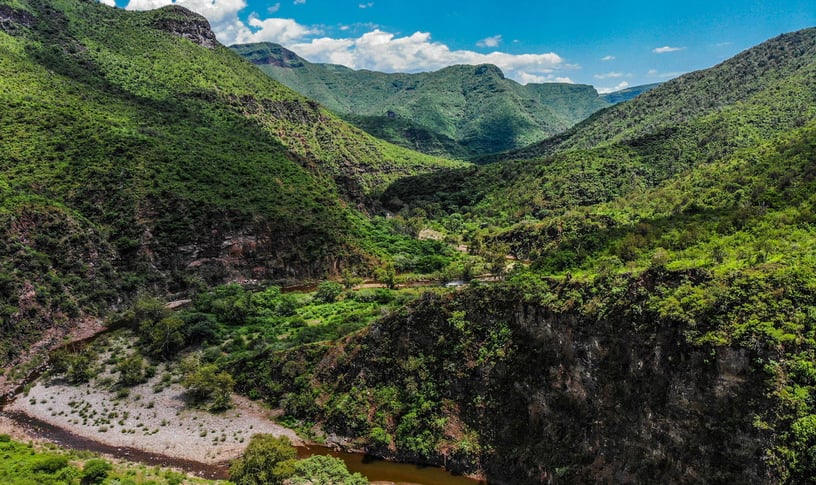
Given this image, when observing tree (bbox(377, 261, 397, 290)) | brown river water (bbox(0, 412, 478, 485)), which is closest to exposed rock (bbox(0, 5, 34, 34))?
tree (bbox(377, 261, 397, 290))

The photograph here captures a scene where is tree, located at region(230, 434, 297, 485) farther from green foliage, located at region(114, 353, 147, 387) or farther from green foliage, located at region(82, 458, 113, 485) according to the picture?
green foliage, located at region(114, 353, 147, 387)

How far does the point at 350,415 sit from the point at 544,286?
2490cm

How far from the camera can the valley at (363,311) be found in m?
33.9

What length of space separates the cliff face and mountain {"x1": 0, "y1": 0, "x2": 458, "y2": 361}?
44505 millimetres

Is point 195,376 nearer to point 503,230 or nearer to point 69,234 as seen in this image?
point 69,234

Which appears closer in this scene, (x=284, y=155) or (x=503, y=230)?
(x=503, y=230)

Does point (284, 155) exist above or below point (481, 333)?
above

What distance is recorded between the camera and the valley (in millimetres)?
33938

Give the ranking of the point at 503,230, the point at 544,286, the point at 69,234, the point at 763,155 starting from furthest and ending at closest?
the point at 503,230 → the point at 763,155 → the point at 69,234 → the point at 544,286

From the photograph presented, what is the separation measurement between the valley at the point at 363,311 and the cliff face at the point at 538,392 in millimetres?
183

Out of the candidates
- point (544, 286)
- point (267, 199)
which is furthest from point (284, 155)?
point (544, 286)

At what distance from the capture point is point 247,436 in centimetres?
5122

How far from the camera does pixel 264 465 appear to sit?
136ft

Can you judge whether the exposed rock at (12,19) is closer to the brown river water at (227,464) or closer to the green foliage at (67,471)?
the brown river water at (227,464)
